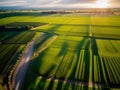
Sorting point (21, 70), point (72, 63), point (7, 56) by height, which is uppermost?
point (7, 56)

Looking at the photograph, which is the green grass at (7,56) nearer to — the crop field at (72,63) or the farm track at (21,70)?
the crop field at (72,63)

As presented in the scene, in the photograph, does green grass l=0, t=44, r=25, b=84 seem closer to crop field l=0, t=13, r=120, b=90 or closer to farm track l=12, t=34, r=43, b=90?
crop field l=0, t=13, r=120, b=90

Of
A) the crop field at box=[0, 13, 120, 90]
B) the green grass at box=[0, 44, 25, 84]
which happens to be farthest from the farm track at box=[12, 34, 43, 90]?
the green grass at box=[0, 44, 25, 84]

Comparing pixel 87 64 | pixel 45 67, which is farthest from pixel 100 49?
pixel 45 67

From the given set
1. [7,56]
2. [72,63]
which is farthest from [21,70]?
[72,63]

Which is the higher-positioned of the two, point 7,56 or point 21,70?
point 7,56

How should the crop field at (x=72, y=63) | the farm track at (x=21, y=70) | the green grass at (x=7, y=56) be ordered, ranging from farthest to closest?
the green grass at (x=7, y=56)
the farm track at (x=21, y=70)
the crop field at (x=72, y=63)

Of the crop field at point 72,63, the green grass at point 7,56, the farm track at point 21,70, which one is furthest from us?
the green grass at point 7,56

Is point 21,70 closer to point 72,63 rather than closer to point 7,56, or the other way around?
point 7,56

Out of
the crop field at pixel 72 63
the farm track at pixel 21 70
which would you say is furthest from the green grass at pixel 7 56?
the farm track at pixel 21 70
